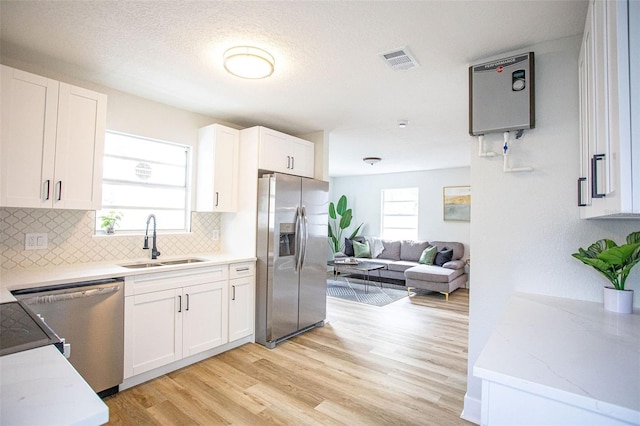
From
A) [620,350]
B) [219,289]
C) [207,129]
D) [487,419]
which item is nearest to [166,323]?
[219,289]

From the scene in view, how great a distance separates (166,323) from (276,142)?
209 cm

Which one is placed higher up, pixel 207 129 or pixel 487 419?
pixel 207 129

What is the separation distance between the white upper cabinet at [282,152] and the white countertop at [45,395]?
8.82 feet

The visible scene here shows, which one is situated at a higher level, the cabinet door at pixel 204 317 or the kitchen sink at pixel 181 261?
the kitchen sink at pixel 181 261

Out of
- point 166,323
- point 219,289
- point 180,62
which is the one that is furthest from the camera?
point 219,289

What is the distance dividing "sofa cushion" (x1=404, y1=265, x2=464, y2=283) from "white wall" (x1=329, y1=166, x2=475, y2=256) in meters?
1.13

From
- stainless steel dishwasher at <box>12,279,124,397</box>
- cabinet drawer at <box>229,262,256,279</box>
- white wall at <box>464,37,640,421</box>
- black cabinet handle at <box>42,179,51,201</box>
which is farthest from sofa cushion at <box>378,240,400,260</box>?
black cabinet handle at <box>42,179,51,201</box>

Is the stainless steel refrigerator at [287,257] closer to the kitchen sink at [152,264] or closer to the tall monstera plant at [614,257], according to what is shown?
the kitchen sink at [152,264]

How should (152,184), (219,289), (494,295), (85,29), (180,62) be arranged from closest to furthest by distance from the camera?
(85,29)
(494,295)
(180,62)
(219,289)
(152,184)

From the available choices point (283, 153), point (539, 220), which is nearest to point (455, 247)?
point (283, 153)

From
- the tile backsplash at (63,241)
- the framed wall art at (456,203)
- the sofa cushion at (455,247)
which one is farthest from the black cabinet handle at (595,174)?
the framed wall art at (456,203)

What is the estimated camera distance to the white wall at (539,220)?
1876mm

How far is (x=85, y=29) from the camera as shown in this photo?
76.9 inches

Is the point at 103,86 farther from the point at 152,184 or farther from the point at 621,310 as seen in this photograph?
the point at 621,310
